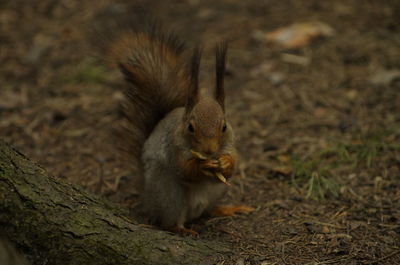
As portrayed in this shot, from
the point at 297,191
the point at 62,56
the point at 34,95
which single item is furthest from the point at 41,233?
the point at 62,56

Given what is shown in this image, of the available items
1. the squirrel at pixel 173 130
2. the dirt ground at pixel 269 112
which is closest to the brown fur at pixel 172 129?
the squirrel at pixel 173 130

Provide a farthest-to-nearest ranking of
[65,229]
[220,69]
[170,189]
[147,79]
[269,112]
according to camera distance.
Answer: [269,112]
[147,79]
[170,189]
[220,69]
[65,229]

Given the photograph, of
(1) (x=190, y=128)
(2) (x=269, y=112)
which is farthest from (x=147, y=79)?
(2) (x=269, y=112)

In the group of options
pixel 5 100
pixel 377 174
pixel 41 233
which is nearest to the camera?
pixel 41 233

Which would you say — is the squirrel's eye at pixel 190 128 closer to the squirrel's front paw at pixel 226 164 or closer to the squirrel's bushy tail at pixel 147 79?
the squirrel's front paw at pixel 226 164

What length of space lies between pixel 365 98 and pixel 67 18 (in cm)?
331

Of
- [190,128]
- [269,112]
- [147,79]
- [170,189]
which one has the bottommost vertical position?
[269,112]

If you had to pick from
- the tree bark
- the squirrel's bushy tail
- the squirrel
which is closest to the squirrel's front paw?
the squirrel

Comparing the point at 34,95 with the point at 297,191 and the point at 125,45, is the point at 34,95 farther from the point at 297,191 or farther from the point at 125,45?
the point at 297,191

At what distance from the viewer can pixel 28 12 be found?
5.20 meters

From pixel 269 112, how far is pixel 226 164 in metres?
1.53

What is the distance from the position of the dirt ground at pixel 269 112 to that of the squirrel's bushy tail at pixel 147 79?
0.18 meters

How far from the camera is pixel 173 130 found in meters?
2.23

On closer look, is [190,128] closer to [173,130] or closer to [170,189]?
[173,130]
